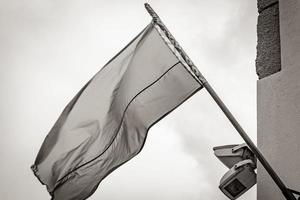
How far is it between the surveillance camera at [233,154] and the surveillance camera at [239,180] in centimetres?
12

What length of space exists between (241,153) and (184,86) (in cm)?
75

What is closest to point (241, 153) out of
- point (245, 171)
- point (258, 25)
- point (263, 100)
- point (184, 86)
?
point (245, 171)

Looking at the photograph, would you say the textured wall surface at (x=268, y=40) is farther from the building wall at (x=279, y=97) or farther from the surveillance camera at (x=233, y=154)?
the surveillance camera at (x=233, y=154)

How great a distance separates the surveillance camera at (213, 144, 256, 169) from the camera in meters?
3.34

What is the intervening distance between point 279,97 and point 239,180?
2.12 feet

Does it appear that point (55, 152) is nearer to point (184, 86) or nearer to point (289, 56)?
point (184, 86)

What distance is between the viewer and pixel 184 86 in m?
2.99

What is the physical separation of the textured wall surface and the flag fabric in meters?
0.75

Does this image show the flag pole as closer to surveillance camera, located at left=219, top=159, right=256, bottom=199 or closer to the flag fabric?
the flag fabric

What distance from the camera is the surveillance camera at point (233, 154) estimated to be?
131 inches

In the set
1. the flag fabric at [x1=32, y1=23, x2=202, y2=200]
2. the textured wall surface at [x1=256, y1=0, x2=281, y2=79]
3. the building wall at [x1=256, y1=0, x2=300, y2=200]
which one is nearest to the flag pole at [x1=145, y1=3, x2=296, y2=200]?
the flag fabric at [x1=32, y1=23, x2=202, y2=200]

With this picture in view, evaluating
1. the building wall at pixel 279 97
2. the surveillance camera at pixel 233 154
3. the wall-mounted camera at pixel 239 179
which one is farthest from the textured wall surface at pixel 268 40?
the wall-mounted camera at pixel 239 179

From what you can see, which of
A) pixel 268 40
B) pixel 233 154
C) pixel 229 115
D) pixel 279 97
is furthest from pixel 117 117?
pixel 268 40

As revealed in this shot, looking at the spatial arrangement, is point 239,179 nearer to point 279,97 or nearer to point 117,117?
point 279,97
